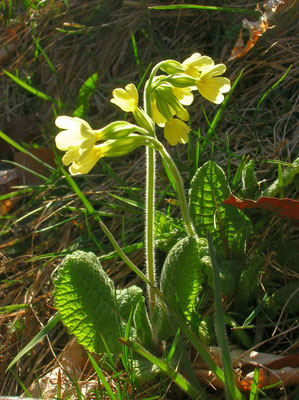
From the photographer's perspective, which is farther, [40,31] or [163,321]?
[40,31]

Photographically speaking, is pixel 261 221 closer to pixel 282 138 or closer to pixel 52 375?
pixel 282 138

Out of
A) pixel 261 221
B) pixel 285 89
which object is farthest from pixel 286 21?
pixel 261 221

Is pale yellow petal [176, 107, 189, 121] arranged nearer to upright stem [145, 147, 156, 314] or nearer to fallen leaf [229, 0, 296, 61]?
upright stem [145, 147, 156, 314]

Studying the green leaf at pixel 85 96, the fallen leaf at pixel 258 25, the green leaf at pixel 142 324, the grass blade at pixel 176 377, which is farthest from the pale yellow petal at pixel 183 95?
the green leaf at pixel 85 96

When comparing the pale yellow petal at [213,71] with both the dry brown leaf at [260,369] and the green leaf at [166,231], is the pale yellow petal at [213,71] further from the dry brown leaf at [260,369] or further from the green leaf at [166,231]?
the dry brown leaf at [260,369]

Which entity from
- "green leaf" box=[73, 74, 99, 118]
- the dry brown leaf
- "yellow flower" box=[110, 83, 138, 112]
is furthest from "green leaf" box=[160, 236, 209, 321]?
"green leaf" box=[73, 74, 99, 118]

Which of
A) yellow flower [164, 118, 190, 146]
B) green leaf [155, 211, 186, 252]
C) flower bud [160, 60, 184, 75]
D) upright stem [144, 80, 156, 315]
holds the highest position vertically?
flower bud [160, 60, 184, 75]
